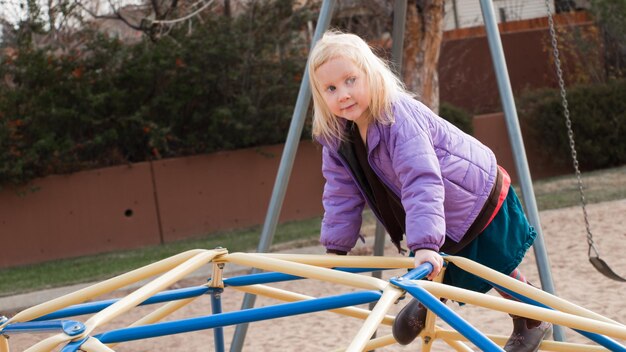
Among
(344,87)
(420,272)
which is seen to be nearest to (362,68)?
(344,87)

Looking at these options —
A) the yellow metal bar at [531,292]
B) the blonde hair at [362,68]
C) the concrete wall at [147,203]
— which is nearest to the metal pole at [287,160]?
the blonde hair at [362,68]

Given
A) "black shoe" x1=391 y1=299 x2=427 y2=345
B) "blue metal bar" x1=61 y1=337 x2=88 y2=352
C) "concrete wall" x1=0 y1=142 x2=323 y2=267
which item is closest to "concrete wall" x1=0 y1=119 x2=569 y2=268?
"concrete wall" x1=0 y1=142 x2=323 y2=267

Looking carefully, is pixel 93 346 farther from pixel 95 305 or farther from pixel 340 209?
pixel 340 209

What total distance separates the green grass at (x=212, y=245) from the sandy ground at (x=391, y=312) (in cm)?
189

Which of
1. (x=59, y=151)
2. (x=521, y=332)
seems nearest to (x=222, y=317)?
(x=521, y=332)

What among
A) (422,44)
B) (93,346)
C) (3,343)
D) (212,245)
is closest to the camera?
(93,346)

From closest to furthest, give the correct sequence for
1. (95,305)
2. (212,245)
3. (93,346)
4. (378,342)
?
(93,346), (95,305), (378,342), (212,245)

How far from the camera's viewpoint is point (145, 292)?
237cm

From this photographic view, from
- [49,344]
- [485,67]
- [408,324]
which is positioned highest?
[485,67]

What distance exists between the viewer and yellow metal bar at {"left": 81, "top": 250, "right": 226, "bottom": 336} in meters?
2.12

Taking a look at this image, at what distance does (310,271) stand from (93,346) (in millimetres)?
589

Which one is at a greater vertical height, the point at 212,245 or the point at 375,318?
the point at 375,318

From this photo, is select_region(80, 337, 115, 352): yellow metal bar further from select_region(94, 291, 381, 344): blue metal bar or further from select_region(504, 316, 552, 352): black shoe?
select_region(504, 316, 552, 352): black shoe

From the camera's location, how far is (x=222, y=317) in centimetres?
208
